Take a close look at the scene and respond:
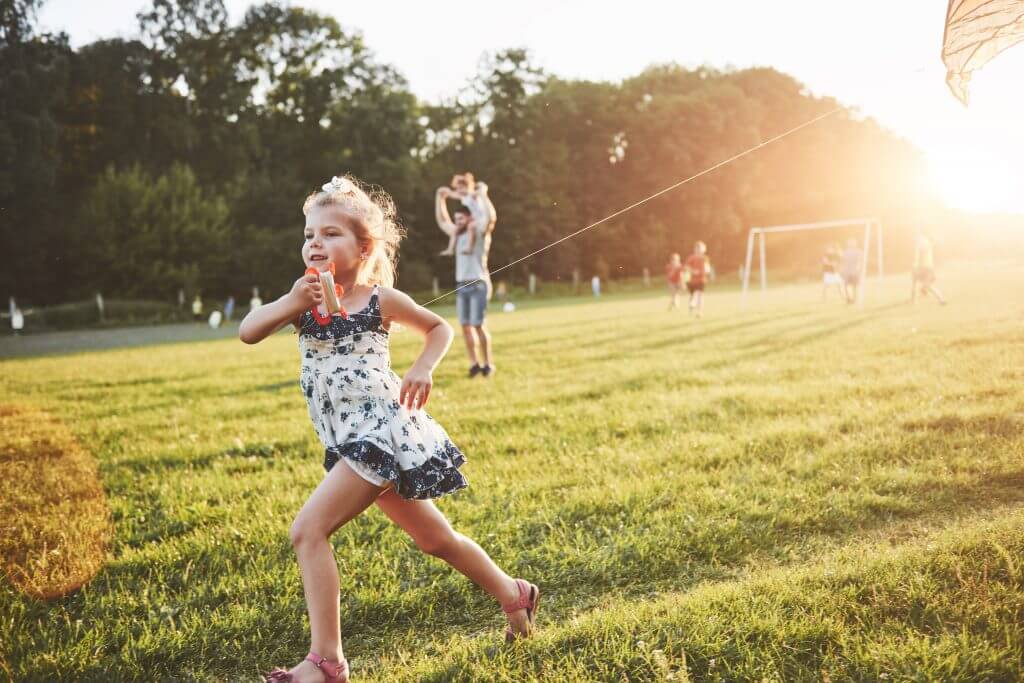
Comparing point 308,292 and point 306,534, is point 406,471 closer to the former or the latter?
point 306,534

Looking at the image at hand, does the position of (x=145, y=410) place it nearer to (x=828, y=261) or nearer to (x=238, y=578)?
(x=238, y=578)

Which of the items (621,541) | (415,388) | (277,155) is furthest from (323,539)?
(277,155)

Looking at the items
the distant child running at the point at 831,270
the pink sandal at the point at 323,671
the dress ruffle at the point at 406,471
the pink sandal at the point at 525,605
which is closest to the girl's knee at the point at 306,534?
the dress ruffle at the point at 406,471

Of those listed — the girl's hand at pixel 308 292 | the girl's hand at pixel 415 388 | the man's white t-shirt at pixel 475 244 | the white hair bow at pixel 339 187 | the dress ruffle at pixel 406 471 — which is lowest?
the dress ruffle at pixel 406 471

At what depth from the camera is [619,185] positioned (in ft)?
144

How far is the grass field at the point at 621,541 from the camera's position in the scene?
2963mm

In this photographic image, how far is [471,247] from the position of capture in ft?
32.3

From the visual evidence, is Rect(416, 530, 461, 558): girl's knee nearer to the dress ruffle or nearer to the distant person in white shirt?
the dress ruffle

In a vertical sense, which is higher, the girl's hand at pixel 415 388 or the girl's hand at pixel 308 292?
the girl's hand at pixel 308 292

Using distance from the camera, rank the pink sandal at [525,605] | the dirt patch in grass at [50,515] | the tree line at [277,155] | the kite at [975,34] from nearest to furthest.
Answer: the pink sandal at [525,605] < the kite at [975,34] < the dirt patch in grass at [50,515] < the tree line at [277,155]

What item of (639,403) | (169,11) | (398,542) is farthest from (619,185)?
(398,542)

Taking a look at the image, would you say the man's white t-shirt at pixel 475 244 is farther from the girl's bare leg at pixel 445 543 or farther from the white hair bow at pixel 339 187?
the girl's bare leg at pixel 445 543

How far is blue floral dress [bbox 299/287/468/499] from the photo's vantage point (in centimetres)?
272

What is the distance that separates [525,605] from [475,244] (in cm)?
708
